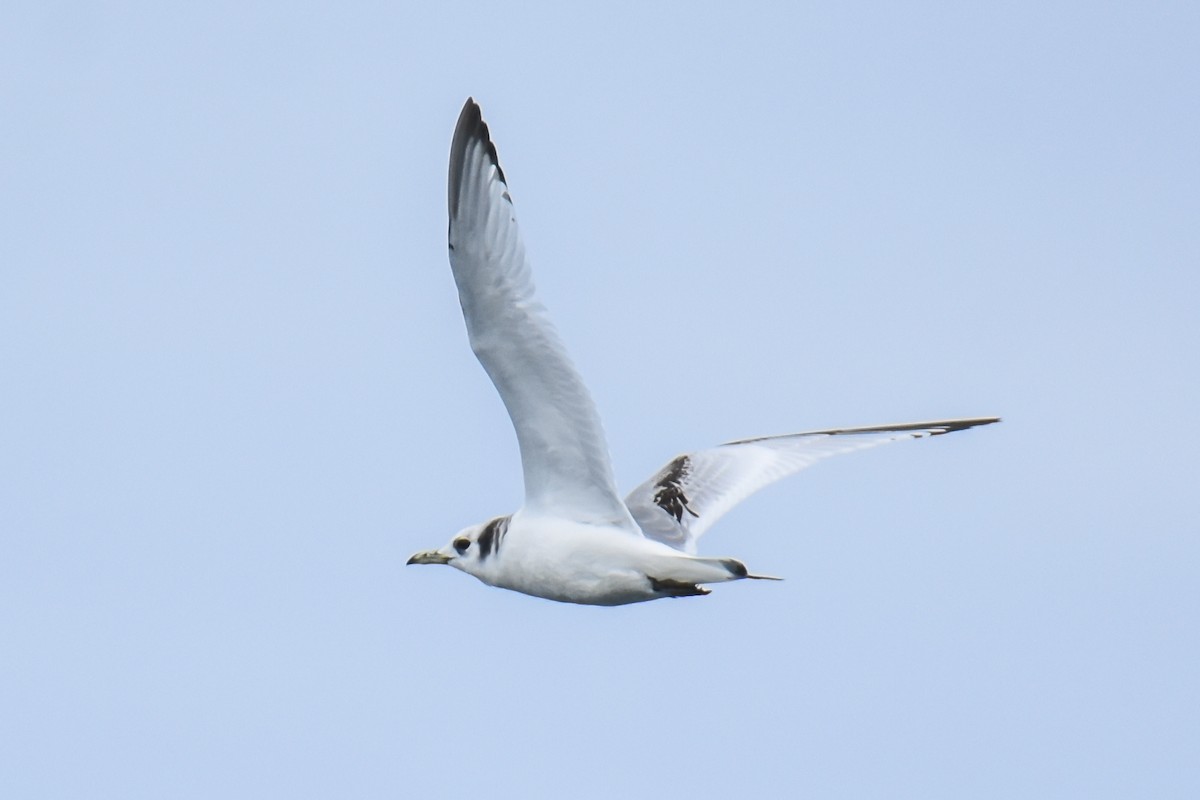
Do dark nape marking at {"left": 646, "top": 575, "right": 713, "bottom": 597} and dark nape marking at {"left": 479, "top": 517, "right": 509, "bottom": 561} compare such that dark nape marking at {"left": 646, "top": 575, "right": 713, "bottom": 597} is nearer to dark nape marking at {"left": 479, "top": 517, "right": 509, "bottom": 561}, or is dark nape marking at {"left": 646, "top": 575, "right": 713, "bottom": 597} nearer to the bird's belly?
the bird's belly

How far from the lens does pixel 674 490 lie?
12.9 meters

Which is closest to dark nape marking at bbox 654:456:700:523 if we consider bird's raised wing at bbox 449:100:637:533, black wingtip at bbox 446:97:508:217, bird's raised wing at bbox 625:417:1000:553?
bird's raised wing at bbox 625:417:1000:553

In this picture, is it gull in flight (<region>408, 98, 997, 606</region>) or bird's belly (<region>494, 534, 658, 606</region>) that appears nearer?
gull in flight (<region>408, 98, 997, 606</region>)

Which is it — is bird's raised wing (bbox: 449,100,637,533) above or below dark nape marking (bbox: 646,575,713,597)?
above

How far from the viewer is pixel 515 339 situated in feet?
34.3

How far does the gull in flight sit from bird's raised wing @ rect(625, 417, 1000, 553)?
0.02m

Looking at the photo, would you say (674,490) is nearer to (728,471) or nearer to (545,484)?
(728,471)

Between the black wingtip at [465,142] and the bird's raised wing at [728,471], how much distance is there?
299 centimetres

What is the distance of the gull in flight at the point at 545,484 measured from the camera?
10258 mm

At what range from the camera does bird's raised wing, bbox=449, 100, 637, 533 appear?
1022 centimetres

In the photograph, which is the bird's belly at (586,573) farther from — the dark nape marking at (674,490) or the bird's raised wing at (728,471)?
the dark nape marking at (674,490)

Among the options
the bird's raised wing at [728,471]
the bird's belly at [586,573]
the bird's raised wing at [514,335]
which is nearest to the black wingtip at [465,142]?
the bird's raised wing at [514,335]

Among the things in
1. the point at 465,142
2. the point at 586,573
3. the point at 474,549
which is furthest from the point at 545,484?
the point at 465,142

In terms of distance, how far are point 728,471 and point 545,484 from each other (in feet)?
7.64
